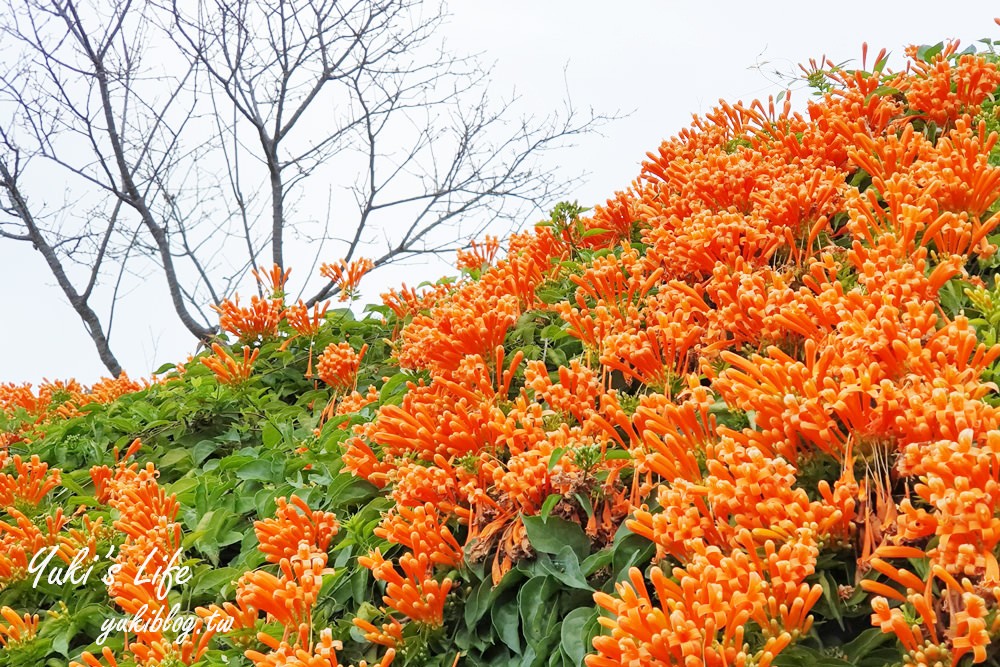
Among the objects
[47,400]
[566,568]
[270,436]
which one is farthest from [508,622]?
[47,400]

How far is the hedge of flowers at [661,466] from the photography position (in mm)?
1611

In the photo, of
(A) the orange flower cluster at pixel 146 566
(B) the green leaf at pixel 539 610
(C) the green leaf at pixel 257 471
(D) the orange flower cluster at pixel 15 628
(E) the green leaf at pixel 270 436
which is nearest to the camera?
(B) the green leaf at pixel 539 610

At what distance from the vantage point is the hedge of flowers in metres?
1.61

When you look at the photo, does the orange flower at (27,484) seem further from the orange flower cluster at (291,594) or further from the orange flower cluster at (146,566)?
the orange flower cluster at (291,594)

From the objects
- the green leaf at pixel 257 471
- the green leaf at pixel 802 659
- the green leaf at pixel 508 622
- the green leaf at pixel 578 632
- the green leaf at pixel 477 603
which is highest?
the green leaf at pixel 257 471

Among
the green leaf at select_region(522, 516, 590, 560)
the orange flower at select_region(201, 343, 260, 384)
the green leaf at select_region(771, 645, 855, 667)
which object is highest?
the orange flower at select_region(201, 343, 260, 384)

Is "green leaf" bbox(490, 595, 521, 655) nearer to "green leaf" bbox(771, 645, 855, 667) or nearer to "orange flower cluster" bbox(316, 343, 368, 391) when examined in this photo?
"green leaf" bbox(771, 645, 855, 667)

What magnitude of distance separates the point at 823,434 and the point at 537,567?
75cm

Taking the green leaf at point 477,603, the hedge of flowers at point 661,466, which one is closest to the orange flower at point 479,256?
the hedge of flowers at point 661,466

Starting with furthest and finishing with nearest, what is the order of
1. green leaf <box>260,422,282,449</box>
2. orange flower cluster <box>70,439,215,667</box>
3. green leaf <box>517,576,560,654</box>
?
green leaf <box>260,422,282,449</box> → orange flower cluster <box>70,439,215,667</box> → green leaf <box>517,576,560,654</box>

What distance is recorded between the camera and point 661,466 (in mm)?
1926

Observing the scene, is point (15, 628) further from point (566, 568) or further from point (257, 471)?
point (566, 568)

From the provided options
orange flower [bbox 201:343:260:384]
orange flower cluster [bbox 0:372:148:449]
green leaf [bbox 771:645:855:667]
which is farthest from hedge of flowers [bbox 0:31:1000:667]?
orange flower cluster [bbox 0:372:148:449]

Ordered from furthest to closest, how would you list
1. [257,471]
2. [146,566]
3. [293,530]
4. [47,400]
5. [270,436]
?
[47,400], [270,436], [257,471], [146,566], [293,530]
